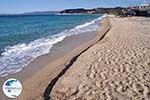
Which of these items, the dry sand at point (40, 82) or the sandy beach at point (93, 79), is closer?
the sandy beach at point (93, 79)

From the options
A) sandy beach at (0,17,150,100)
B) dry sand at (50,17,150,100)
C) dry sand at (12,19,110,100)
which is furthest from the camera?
dry sand at (12,19,110,100)

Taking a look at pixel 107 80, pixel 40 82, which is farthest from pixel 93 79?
pixel 40 82

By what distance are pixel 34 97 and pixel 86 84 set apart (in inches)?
61.0

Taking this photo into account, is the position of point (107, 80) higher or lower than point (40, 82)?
higher

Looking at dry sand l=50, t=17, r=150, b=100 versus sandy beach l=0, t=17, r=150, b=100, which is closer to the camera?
dry sand l=50, t=17, r=150, b=100

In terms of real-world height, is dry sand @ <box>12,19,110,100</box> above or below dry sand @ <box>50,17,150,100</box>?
below

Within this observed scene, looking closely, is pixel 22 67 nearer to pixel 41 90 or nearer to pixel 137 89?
pixel 41 90

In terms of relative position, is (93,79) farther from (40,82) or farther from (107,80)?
(40,82)

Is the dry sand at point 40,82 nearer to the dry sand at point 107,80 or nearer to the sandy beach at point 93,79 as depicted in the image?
the sandy beach at point 93,79

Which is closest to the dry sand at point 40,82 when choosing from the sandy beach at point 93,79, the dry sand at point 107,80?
the sandy beach at point 93,79

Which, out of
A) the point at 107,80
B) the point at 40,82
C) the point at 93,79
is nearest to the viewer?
the point at 107,80

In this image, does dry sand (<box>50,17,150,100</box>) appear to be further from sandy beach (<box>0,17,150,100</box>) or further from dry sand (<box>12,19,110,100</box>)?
dry sand (<box>12,19,110,100</box>)

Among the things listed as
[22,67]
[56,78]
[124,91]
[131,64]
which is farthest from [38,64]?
[124,91]

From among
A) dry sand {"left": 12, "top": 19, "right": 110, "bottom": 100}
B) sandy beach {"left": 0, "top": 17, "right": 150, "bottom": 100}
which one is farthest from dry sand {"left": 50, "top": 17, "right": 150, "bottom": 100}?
dry sand {"left": 12, "top": 19, "right": 110, "bottom": 100}
